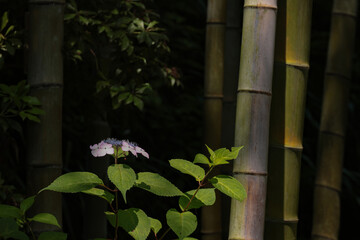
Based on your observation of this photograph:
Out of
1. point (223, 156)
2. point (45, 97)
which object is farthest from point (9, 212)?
point (45, 97)

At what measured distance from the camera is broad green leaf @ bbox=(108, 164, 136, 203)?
1.43 meters

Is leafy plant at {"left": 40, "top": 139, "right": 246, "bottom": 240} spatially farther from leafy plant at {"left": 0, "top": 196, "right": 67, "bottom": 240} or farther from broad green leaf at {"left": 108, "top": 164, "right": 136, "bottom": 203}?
leafy plant at {"left": 0, "top": 196, "right": 67, "bottom": 240}

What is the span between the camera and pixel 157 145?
3859mm

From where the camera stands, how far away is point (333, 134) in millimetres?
2705

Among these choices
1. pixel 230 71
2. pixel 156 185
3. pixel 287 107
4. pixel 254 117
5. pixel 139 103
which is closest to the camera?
pixel 156 185

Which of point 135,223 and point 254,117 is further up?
point 254,117

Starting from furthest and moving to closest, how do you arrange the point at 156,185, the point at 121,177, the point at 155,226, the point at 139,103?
the point at 139,103 → the point at 155,226 → the point at 156,185 → the point at 121,177

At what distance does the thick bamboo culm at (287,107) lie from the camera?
6.50 feet

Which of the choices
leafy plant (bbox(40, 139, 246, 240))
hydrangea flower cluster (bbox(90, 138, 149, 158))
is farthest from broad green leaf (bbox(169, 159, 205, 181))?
hydrangea flower cluster (bbox(90, 138, 149, 158))

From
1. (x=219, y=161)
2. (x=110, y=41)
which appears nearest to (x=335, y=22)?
→ (x=110, y=41)

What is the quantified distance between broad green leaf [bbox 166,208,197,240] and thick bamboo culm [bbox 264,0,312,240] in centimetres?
53

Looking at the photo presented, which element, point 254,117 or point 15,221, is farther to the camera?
point 254,117

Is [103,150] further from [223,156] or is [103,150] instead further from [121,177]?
[223,156]

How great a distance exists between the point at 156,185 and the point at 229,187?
186 millimetres
